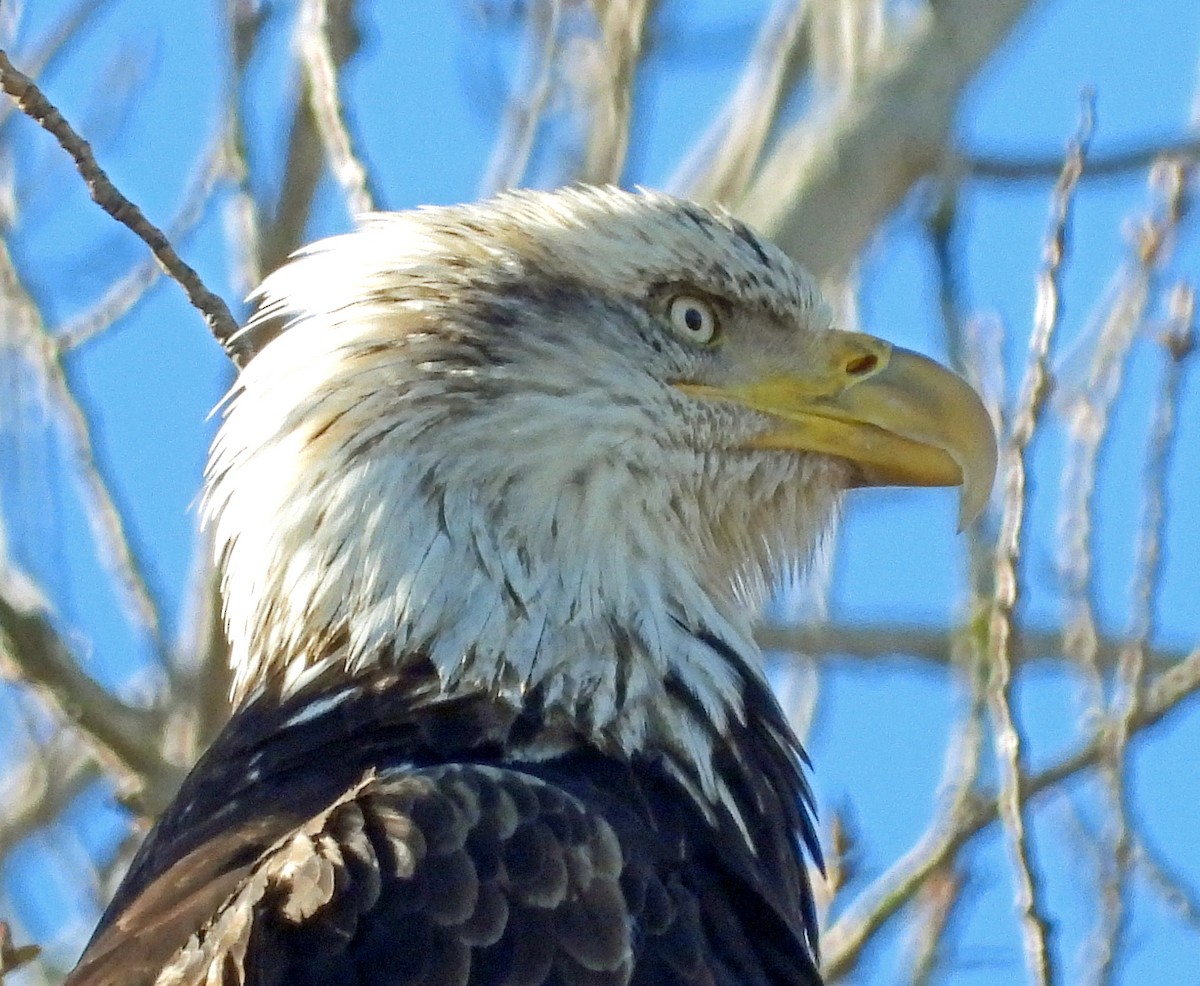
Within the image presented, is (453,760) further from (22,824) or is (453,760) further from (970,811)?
(22,824)

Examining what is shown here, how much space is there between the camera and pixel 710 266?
4.54 m

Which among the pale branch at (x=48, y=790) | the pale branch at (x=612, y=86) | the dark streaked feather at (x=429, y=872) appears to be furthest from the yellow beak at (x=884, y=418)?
the pale branch at (x=48, y=790)

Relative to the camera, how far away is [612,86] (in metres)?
6.58

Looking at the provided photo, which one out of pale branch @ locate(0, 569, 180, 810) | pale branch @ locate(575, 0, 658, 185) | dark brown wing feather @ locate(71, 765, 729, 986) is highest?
pale branch @ locate(575, 0, 658, 185)

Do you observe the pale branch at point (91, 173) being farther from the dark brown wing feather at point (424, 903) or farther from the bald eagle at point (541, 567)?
the dark brown wing feather at point (424, 903)

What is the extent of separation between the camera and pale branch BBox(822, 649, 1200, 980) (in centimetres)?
509

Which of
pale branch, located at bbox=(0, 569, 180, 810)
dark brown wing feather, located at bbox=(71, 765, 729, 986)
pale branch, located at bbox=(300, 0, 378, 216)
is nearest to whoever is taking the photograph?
dark brown wing feather, located at bbox=(71, 765, 729, 986)

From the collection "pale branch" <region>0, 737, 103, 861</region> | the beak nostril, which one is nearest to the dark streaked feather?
the beak nostril

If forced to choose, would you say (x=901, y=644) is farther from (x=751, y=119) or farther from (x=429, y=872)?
(x=429, y=872)

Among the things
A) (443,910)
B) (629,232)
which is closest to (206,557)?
(629,232)

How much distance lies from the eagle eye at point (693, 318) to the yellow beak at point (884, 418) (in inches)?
3.7

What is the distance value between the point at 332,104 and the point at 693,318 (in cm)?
91

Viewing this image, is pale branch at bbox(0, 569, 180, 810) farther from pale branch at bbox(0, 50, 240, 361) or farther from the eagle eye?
the eagle eye

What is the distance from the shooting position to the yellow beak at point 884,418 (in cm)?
449
